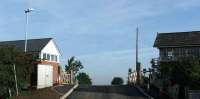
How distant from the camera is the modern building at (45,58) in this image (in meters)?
59.9

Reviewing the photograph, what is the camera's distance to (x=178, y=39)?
67.9 meters

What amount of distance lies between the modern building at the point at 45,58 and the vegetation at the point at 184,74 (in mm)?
15405

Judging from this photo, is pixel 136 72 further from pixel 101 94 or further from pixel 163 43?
pixel 101 94

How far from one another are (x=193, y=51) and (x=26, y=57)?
22.5 metres

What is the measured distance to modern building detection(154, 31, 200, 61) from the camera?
65.3 meters


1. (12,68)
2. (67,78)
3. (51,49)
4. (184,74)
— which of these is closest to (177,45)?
(67,78)

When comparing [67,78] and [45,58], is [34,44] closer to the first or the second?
[45,58]

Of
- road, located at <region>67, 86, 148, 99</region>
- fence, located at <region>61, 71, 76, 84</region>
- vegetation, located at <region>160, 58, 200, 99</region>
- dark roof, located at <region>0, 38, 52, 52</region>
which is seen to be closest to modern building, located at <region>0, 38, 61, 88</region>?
dark roof, located at <region>0, 38, 52, 52</region>

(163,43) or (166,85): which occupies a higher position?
(163,43)

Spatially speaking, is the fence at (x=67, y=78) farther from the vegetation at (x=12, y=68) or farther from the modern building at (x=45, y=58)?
the vegetation at (x=12, y=68)

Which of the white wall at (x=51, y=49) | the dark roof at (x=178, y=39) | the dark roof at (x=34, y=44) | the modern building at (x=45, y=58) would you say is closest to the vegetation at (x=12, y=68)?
the modern building at (x=45, y=58)

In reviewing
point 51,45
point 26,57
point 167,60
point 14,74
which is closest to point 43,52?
point 51,45

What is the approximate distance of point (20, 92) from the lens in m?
52.7

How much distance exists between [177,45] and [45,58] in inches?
692
